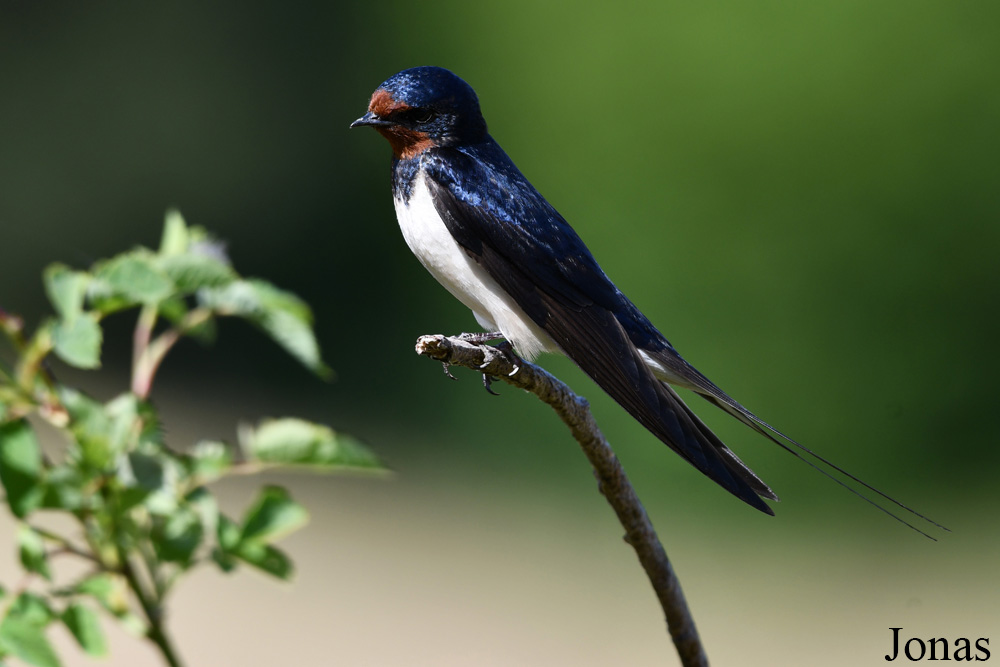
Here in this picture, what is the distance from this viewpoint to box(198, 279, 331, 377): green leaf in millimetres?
1132

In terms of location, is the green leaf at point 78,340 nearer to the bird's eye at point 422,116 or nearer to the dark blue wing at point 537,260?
the dark blue wing at point 537,260

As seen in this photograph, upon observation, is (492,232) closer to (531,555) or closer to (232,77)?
(531,555)

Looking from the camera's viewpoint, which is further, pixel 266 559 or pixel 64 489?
pixel 266 559

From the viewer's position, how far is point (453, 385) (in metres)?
6.66

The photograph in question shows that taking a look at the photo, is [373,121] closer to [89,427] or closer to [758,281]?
[89,427]

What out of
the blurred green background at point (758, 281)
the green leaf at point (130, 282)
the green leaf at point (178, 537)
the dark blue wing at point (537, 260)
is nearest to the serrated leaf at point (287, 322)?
the green leaf at point (130, 282)

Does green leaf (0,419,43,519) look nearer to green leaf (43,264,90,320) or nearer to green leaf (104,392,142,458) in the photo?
green leaf (104,392,142,458)

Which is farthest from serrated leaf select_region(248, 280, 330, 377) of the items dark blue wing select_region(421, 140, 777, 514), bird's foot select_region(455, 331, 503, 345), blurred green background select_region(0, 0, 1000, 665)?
blurred green background select_region(0, 0, 1000, 665)

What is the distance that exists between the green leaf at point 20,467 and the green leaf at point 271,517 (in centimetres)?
20

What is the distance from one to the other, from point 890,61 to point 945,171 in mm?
617

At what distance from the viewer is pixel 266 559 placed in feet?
3.30

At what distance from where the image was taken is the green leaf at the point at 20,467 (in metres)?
0.87

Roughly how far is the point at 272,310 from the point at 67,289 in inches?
8.5

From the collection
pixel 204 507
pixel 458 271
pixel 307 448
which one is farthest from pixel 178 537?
pixel 458 271
